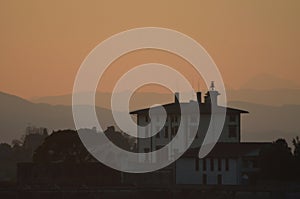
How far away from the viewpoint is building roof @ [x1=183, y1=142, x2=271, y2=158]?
8231cm

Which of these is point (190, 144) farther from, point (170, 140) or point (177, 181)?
point (177, 181)

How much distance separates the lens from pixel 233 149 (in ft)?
277

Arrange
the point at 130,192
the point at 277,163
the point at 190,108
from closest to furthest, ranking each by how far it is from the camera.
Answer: the point at 130,192, the point at 277,163, the point at 190,108

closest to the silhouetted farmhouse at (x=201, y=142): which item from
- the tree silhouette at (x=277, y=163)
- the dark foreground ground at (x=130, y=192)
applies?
the tree silhouette at (x=277, y=163)

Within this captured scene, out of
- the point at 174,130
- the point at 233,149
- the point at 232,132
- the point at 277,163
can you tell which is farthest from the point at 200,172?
the point at 174,130

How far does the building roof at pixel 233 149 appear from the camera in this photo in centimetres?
8231

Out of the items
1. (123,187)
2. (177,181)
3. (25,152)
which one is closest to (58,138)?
(177,181)

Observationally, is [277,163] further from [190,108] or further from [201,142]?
[190,108]

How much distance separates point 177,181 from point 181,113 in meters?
16.9

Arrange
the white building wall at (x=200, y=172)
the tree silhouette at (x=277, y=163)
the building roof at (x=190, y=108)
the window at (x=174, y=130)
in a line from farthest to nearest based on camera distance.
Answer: the building roof at (x=190, y=108), the window at (x=174, y=130), the white building wall at (x=200, y=172), the tree silhouette at (x=277, y=163)

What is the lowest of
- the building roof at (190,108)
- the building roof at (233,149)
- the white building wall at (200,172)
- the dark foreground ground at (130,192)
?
the dark foreground ground at (130,192)

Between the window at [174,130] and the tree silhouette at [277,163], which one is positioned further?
the window at [174,130]

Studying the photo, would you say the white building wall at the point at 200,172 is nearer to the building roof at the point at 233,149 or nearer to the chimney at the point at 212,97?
the building roof at the point at 233,149

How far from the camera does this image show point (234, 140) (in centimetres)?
9581
